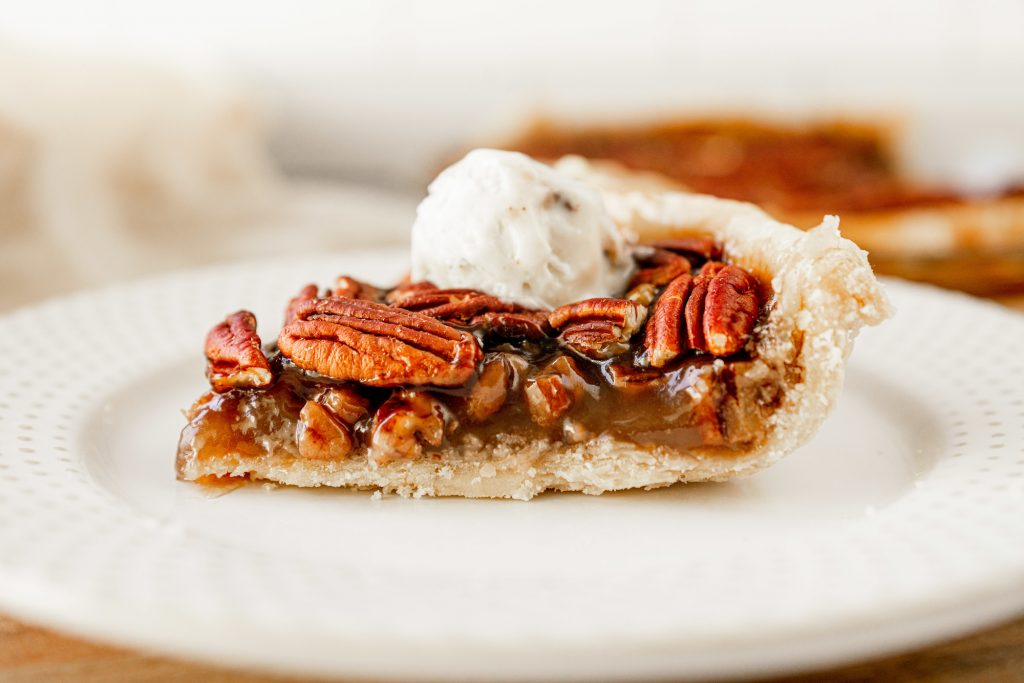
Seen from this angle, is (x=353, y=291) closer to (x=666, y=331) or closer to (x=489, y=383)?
(x=489, y=383)

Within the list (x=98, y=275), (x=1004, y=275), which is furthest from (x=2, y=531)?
(x=1004, y=275)

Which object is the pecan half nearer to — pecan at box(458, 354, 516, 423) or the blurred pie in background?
pecan at box(458, 354, 516, 423)

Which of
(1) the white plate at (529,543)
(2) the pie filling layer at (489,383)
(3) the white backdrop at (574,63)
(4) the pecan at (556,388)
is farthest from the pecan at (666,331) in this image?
(3) the white backdrop at (574,63)

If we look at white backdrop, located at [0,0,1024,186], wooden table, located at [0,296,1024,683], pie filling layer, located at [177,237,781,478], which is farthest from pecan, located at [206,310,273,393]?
white backdrop, located at [0,0,1024,186]

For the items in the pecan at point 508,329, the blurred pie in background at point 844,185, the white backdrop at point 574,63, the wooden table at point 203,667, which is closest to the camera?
the wooden table at point 203,667

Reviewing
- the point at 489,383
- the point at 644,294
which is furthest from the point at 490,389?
the point at 644,294

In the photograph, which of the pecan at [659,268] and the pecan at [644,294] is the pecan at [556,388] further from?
the pecan at [659,268]
